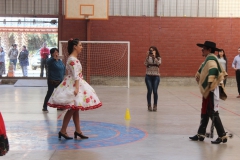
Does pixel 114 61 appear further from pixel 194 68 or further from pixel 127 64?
pixel 194 68

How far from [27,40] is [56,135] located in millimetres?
16582

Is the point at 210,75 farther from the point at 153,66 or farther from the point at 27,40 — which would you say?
the point at 27,40

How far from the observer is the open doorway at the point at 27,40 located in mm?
24906

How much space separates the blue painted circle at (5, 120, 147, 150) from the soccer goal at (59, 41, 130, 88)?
41.6ft

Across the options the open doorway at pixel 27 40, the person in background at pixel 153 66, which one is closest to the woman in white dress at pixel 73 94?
the person in background at pixel 153 66

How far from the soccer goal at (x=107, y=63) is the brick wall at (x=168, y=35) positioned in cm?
36

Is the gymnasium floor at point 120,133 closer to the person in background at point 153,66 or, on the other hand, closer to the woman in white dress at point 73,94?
the woman in white dress at point 73,94

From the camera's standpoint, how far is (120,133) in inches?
387

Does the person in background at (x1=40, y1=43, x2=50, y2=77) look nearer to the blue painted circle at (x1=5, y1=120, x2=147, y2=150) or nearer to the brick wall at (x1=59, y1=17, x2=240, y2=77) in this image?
the brick wall at (x1=59, y1=17, x2=240, y2=77)

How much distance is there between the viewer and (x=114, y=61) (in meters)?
24.1

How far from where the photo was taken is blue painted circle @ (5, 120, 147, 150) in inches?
334

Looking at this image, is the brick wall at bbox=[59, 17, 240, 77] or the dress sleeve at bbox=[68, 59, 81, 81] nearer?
the dress sleeve at bbox=[68, 59, 81, 81]

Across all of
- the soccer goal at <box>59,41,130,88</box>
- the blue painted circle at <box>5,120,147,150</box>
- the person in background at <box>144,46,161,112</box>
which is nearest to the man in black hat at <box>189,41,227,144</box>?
the blue painted circle at <box>5,120,147,150</box>

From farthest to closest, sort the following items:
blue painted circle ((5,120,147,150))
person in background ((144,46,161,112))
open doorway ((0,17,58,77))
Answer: open doorway ((0,17,58,77))
person in background ((144,46,161,112))
blue painted circle ((5,120,147,150))
